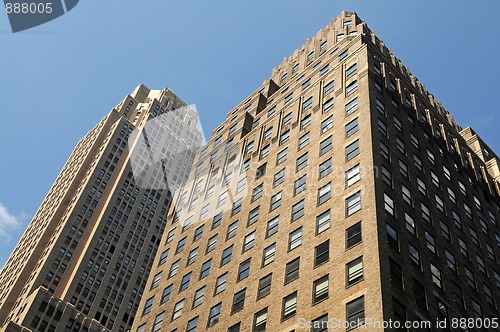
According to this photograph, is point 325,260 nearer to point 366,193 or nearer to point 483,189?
point 366,193

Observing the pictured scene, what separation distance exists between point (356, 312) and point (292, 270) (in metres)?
8.03

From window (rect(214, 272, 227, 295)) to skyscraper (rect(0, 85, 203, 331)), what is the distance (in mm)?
53856

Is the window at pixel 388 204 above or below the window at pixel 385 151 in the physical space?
below

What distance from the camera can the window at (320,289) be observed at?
3528 centimetres

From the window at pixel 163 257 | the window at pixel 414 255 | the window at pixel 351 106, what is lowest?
the window at pixel 414 255

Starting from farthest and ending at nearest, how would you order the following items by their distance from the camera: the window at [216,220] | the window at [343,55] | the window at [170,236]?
the window at [343,55], the window at [170,236], the window at [216,220]

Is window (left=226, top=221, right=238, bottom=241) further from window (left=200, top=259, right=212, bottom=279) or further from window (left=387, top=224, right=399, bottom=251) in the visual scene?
window (left=387, top=224, right=399, bottom=251)

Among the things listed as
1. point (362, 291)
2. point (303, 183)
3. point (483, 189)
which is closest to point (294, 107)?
point (303, 183)

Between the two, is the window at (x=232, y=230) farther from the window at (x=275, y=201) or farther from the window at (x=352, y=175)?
the window at (x=352, y=175)

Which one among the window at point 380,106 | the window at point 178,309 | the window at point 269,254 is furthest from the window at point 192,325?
the window at point 380,106

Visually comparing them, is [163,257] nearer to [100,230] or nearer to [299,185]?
[299,185]

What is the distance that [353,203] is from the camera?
40.1m

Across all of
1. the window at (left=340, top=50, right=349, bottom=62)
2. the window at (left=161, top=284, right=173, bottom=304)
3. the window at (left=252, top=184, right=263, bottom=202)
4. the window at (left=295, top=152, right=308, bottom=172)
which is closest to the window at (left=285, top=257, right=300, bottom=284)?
the window at (left=295, top=152, right=308, bottom=172)

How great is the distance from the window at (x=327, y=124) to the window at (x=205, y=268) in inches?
591
